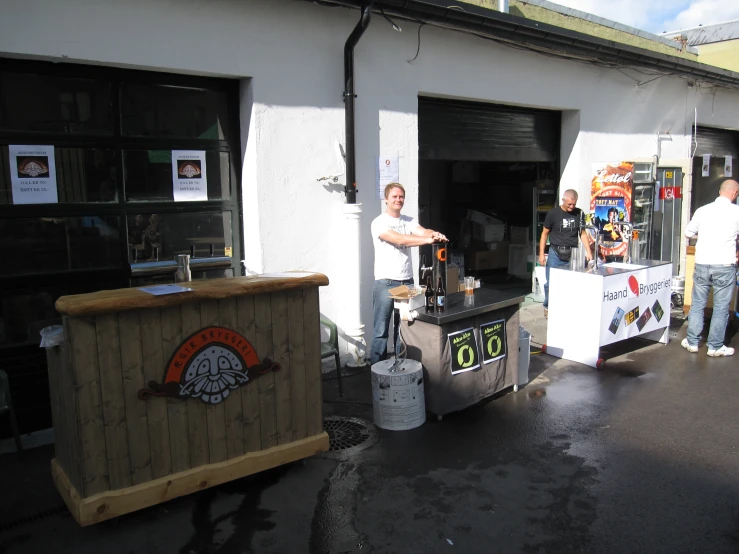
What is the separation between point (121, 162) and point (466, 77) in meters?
4.03


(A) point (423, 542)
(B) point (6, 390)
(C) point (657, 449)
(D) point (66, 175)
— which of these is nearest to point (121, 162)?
(D) point (66, 175)

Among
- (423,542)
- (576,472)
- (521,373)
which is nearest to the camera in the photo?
(423,542)

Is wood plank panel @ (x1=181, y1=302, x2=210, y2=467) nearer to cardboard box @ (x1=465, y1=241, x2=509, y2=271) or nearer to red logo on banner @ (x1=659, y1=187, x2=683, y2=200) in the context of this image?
red logo on banner @ (x1=659, y1=187, x2=683, y2=200)

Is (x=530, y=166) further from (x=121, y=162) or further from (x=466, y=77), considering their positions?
(x=121, y=162)

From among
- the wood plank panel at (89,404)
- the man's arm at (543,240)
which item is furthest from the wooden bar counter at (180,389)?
the man's arm at (543,240)

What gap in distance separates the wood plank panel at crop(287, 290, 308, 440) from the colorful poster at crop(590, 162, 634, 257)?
5550 mm

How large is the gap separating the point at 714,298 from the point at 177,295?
5.83m

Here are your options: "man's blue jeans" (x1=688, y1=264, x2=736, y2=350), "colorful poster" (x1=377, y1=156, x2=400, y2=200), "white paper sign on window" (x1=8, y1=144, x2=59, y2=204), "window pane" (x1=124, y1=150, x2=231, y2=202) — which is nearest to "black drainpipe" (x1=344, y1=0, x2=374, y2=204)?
"colorful poster" (x1=377, y1=156, x2=400, y2=200)

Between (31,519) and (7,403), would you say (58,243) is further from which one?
(31,519)

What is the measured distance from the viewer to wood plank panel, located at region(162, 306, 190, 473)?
352cm

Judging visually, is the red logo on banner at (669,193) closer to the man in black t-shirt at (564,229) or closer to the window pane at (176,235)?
the man in black t-shirt at (564,229)

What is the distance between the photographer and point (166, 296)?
3463mm

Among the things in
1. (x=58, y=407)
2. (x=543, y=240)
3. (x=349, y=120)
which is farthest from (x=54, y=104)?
(x=543, y=240)

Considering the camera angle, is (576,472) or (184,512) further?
(576,472)
